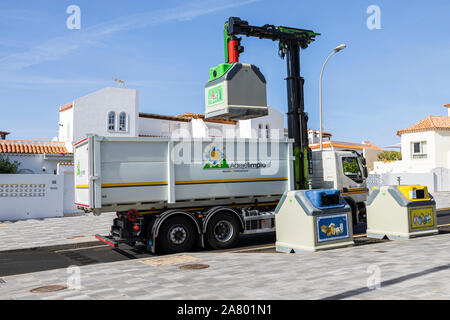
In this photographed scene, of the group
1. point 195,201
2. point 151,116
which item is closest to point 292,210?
point 195,201

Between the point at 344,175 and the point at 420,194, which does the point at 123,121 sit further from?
the point at 420,194

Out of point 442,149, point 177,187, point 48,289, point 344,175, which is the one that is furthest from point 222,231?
point 442,149

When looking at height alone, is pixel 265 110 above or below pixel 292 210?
above

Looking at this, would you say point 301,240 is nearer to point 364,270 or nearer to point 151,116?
point 364,270

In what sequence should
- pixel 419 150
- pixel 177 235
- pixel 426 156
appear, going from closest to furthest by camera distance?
pixel 177 235, pixel 426 156, pixel 419 150

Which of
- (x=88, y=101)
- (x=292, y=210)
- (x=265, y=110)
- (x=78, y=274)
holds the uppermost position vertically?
(x=88, y=101)

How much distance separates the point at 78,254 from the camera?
10914 mm

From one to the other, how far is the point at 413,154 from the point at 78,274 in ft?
124

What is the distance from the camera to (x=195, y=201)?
1087 centimetres

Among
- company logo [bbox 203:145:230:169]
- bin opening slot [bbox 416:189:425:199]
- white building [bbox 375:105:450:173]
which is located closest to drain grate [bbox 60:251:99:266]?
company logo [bbox 203:145:230:169]

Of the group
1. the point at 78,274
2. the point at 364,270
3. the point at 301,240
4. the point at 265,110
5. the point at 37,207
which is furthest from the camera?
the point at 37,207

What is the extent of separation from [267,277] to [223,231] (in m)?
4.35

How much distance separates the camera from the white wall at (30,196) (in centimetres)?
1811

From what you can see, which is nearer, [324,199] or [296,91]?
[324,199]
